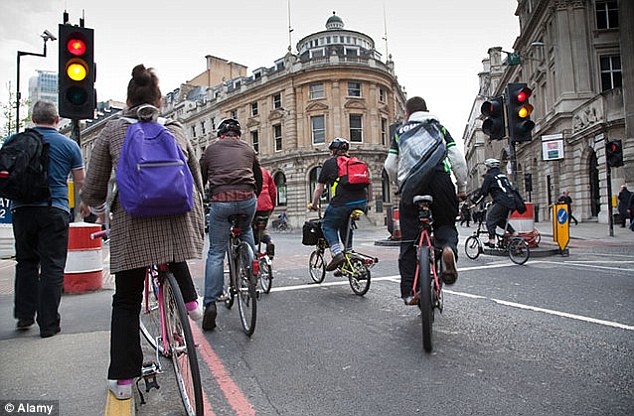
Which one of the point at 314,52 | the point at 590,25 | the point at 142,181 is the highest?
the point at 314,52

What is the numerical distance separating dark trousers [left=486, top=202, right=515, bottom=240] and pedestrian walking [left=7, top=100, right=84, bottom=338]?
7.98 m

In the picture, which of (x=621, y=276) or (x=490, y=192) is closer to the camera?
(x=621, y=276)

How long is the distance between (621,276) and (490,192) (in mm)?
3286

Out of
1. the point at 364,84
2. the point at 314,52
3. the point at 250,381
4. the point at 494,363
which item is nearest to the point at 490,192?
the point at 494,363

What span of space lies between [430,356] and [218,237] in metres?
2.26

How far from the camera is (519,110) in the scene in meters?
9.74

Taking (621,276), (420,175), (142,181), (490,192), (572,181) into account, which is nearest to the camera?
(142,181)

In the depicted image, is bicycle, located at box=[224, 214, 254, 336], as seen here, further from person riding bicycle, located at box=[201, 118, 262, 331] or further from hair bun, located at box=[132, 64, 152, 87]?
hair bun, located at box=[132, 64, 152, 87]

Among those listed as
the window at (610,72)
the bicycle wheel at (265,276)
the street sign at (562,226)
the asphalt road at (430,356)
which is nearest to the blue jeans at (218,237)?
the asphalt road at (430,356)

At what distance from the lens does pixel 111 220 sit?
255 cm

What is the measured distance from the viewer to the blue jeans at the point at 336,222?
19.1 ft

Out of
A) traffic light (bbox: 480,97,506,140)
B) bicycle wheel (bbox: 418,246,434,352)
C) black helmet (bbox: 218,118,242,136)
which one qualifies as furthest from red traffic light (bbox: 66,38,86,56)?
traffic light (bbox: 480,97,506,140)

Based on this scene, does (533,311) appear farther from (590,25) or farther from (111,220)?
(590,25)

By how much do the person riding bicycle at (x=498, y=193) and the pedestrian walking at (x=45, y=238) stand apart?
7.54 meters
